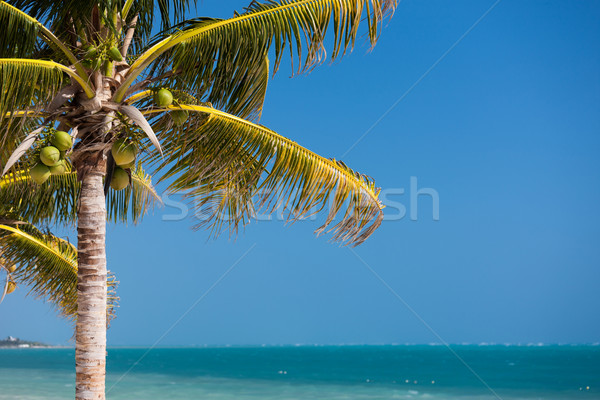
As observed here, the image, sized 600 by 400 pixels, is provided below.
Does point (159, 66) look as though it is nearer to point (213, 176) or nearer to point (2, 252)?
point (213, 176)

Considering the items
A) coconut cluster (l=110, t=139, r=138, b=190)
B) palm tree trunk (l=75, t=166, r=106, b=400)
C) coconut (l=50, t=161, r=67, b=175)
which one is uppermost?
coconut cluster (l=110, t=139, r=138, b=190)

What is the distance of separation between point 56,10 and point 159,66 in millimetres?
905

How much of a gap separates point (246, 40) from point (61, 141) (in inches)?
65.5

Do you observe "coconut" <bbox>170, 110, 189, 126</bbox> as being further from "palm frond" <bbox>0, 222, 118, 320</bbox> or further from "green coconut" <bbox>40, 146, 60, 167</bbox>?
"palm frond" <bbox>0, 222, 118, 320</bbox>

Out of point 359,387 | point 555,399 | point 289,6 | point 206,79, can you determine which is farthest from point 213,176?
point 359,387

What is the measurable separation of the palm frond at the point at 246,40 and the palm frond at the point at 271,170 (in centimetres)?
36

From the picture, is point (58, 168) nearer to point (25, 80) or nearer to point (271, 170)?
point (25, 80)

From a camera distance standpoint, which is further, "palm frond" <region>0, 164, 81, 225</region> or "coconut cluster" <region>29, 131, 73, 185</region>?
"palm frond" <region>0, 164, 81, 225</region>

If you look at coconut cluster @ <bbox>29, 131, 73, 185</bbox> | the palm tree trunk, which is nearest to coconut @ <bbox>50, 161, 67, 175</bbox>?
coconut cluster @ <bbox>29, 131, 73, 185</bbox>

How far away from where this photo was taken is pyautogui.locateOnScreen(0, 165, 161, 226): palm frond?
7832 millimetres

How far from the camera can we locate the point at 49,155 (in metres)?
4.63

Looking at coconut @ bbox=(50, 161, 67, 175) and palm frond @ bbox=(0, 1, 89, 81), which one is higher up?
palm frond @ bbox=(0, 1, 89, 81)

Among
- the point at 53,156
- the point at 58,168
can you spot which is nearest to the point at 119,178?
the point at 58,168

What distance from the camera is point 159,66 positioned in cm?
555
